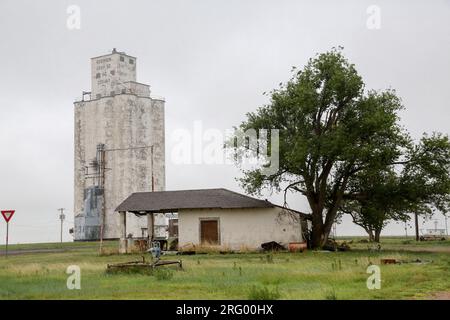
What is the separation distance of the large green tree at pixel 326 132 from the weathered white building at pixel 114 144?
36417mm

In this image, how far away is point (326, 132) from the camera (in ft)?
123

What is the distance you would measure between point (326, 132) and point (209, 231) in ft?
34.5

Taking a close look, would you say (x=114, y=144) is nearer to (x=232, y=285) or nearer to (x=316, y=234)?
(x=316, y=234)

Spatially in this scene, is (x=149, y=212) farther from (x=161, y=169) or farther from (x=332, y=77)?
(x=161, y=169)

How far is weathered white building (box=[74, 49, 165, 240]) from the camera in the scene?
240 ft

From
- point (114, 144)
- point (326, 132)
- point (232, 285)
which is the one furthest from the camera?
point (114, 144)

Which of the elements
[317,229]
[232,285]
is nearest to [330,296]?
[232,285]

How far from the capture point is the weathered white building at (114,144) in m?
73.2

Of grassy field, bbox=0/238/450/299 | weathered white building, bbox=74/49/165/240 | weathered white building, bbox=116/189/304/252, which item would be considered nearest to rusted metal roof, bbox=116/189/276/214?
weathered white building, bbox=116/189/304/252

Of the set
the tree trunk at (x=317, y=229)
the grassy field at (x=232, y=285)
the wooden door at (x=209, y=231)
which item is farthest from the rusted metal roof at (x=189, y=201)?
the grassy field at (x=232, y=285)

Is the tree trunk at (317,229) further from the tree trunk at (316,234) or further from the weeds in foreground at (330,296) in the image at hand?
the weeds in foreground at (330,296)

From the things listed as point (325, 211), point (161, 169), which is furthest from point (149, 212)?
point (161, 169)
